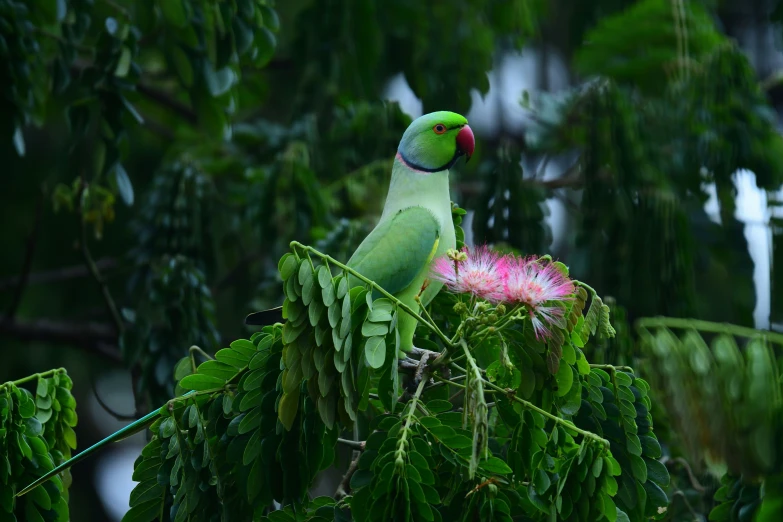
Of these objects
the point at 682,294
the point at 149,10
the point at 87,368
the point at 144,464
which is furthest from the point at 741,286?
the point at 87,368

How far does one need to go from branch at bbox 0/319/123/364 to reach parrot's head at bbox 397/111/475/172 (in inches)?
89.5

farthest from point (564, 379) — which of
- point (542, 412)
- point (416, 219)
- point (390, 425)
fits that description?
point (416, 219)

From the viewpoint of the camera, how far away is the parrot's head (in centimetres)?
325

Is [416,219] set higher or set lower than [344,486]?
higher

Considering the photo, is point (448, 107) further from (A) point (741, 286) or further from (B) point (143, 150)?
(B) point (143, 150)

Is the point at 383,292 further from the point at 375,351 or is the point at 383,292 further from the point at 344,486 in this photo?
the point at 344,486

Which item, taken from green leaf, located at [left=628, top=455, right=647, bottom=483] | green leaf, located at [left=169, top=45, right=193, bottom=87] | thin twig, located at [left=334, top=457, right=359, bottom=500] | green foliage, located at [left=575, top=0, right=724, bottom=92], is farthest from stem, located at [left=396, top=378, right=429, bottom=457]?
green foliage, located at [left=575, top=0, right=724, bottom=92]

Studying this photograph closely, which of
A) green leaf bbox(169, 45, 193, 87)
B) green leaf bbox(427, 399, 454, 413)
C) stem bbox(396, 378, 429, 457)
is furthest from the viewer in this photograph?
green leaf bbox(169, 45, 193, 87)

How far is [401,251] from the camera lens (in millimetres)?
3029

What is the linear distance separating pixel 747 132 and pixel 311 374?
10.6 feet

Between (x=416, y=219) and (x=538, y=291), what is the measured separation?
3.17ft

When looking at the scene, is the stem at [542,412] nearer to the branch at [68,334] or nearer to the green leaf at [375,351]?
the green leaf at [375,351]

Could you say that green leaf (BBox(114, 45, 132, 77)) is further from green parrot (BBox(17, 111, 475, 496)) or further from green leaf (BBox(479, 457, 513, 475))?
green leaf (BBox(479, 457, 513, 475))

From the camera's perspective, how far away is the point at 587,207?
4.72m
